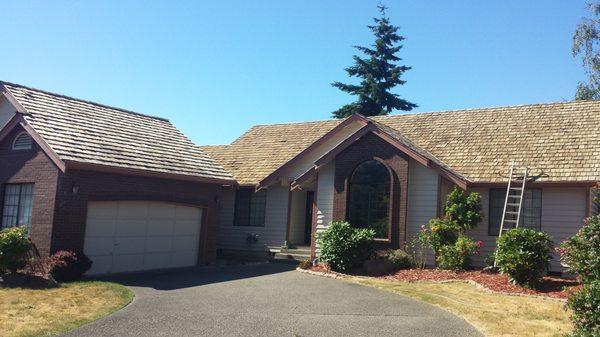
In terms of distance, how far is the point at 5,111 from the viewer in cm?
1786

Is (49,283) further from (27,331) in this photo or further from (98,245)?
(27,331)

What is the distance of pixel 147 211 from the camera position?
16781mm

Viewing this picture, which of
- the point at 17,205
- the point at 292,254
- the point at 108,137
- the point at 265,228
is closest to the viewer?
the point at 17,205

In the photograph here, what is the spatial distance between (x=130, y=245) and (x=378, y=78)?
2691 cm

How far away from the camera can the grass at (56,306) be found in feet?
29.4

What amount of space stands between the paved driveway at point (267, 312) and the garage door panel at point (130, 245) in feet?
4.06

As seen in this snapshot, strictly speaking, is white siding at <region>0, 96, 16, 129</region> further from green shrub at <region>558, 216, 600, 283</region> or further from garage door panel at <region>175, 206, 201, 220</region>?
green shrub at <region>558, 216, 600, 283</region>

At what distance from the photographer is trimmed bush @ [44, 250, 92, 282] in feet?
44.8

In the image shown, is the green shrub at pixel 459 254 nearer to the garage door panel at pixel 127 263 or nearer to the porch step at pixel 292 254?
the porch step at pixel 292 254

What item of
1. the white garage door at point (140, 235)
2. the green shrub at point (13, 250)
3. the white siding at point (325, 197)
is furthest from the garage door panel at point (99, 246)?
the white siding at point (325, 197)

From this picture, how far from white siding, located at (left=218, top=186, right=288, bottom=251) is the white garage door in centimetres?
327

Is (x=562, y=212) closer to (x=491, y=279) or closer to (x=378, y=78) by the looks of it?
A: (x=491, y=279)

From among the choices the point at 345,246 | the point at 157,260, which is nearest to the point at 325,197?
the point at 345,246

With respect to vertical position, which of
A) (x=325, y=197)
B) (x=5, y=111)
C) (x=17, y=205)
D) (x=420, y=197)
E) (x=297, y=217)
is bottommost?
(x=17, y=205)
